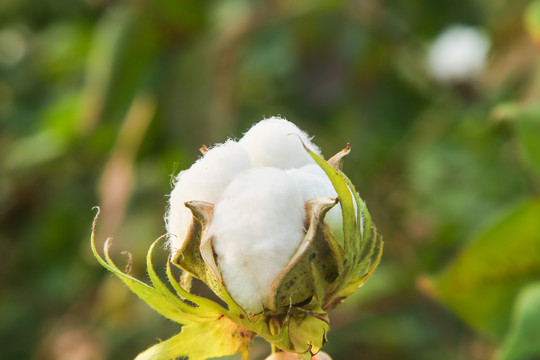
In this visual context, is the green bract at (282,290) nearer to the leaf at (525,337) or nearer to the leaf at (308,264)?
the leaf at (308,264)

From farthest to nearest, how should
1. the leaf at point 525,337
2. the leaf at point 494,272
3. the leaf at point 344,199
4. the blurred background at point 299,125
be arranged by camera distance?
the blurred background at point 299,125 → the leaf at point 494,272 → the leaf at point 525,337 → the leaf at point 344,199

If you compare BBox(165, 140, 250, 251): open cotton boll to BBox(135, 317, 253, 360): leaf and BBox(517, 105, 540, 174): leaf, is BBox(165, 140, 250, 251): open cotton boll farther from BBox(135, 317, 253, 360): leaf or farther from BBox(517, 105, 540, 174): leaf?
BBox(517, 105, 540, 174): leaf

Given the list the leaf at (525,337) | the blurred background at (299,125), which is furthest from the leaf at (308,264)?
the blurred background at (299,125)

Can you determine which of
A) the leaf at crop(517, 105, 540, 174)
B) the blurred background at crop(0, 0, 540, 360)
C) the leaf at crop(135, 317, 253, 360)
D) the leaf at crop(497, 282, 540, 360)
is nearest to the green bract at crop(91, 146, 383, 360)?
the leaf at crop(135, 317, 253, 360)

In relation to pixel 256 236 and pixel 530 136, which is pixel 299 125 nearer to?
pixel 530 136

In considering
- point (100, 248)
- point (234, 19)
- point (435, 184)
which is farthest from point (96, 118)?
point (435, 184)

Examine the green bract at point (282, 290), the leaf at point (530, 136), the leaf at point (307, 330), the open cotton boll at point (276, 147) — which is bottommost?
the leaf at point (530, 136)

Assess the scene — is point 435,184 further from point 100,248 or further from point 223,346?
point 223,346

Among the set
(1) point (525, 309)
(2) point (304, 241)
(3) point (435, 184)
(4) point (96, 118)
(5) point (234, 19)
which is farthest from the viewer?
(3) point (435, 184)
